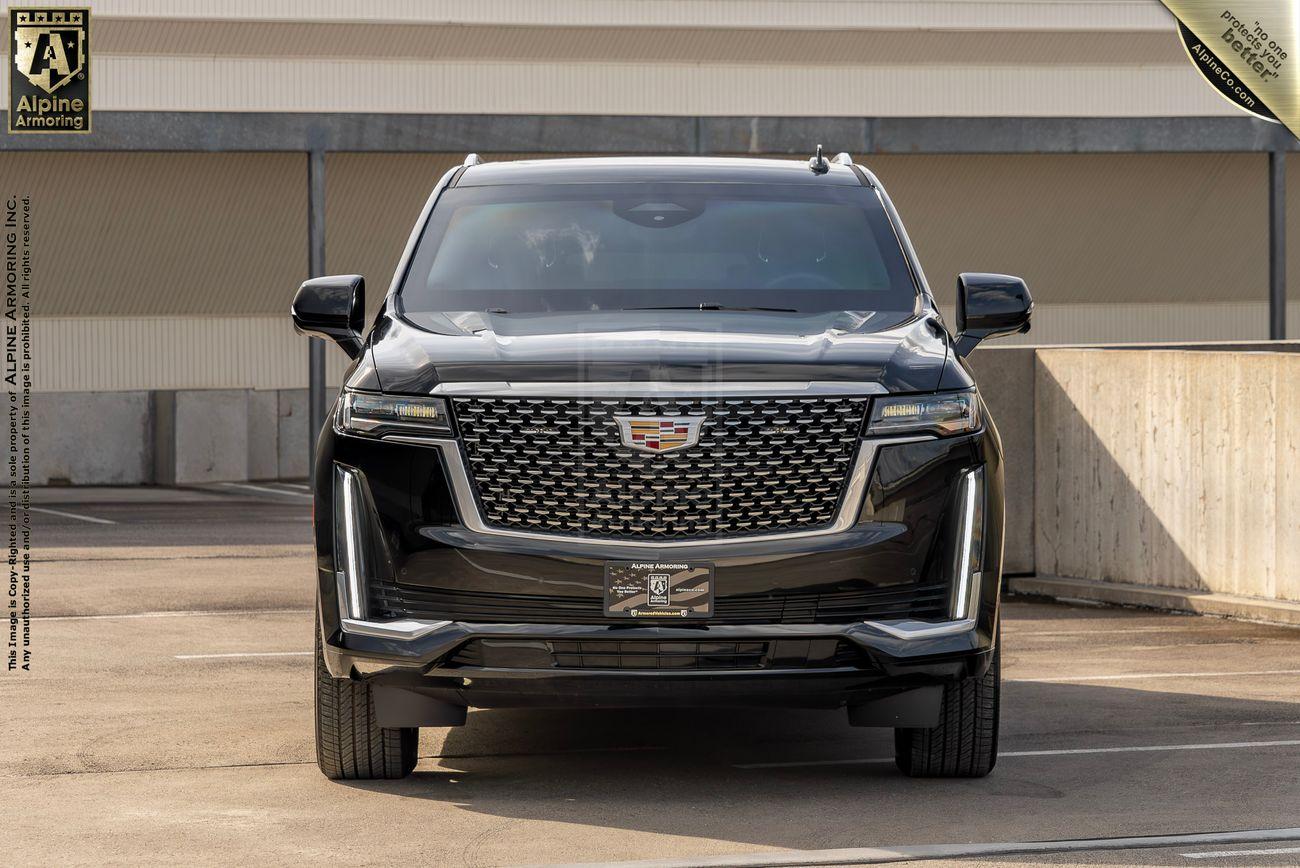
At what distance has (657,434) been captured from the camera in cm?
650

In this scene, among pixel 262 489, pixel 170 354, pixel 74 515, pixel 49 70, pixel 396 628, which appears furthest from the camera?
pixel 170 354

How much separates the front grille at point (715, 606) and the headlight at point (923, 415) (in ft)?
1.58

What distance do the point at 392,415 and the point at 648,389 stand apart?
799mm

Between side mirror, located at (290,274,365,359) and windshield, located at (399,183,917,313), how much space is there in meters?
0.19

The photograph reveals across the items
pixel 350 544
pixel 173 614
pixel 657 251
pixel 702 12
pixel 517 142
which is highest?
pixel 702 12

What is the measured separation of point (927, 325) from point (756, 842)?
77.8 inches

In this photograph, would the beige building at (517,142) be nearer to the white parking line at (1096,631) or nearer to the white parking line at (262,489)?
the white parking line at (262,489)

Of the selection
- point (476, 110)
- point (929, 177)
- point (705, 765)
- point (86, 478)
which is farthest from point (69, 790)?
point (929, 177)

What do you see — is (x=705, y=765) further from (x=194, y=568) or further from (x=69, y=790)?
(x=194, y=568)

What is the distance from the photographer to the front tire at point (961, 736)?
711 cm

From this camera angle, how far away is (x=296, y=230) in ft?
98.0

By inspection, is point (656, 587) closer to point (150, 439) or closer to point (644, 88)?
point (150, 439)

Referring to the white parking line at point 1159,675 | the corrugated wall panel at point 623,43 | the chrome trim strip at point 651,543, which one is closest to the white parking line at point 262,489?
the corrugated wall panel at point 623,43

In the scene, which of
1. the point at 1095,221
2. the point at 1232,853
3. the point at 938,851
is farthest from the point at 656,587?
the point at 1095,221
